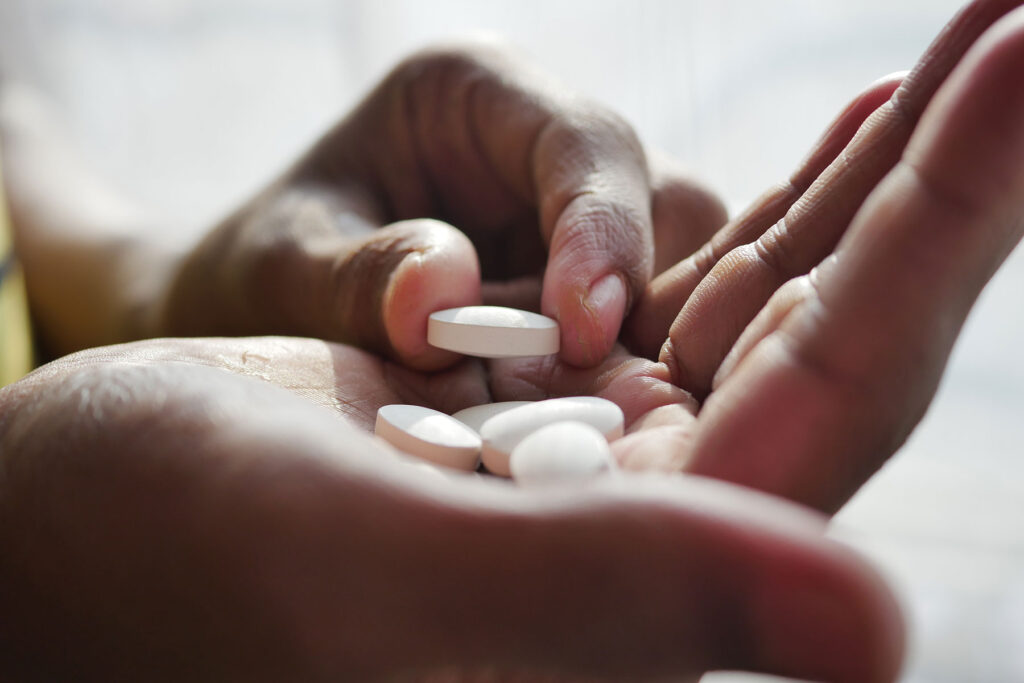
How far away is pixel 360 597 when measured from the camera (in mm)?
385

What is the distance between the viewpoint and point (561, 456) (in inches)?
18.5

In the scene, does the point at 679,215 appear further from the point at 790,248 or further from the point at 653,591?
the point at 653,591

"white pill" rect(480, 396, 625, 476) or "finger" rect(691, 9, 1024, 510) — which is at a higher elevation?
"finger" rect(691, 9, 1024, 510)

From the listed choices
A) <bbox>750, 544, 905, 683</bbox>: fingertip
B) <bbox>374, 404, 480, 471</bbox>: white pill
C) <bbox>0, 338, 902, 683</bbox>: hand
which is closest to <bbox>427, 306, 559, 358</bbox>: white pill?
<bbox>374, 404, 480, 471</bbox>: white pill

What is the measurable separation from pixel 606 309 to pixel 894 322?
31 centimetres

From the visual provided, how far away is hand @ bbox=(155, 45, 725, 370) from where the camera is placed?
0.75 metres

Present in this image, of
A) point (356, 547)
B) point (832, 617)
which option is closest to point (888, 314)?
point (832, 617)

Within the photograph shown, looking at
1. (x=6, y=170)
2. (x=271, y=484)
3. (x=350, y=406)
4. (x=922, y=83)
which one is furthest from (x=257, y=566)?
(x=6, y=170)

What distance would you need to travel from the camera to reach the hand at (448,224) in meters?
0.75

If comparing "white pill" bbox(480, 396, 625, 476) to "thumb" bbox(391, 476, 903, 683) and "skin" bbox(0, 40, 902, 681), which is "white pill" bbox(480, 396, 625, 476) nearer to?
"skin" bbox(0, 40, 902, 681)

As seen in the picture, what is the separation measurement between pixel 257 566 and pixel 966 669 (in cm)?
93

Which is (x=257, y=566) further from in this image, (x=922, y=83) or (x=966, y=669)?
(x=966, y=669)

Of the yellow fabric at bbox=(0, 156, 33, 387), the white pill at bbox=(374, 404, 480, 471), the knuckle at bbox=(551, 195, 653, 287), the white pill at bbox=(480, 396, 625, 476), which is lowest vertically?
the yellow fabric at bbox=(0, 156, 33, 387)

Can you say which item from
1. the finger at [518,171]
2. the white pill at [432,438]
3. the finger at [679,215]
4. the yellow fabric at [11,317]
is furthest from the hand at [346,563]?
the yellow fabric at [11,317]
